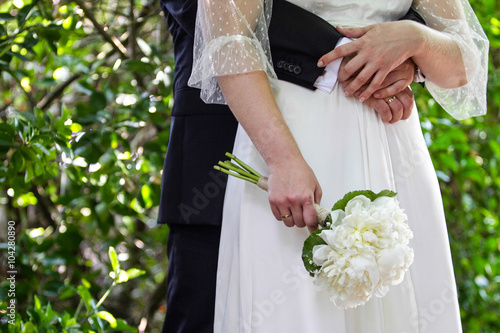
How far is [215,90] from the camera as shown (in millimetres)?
1189

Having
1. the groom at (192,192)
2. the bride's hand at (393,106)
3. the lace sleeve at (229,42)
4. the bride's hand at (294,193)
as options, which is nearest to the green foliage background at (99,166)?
the groom at (192,192)

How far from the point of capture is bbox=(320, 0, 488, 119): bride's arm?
1166 mm

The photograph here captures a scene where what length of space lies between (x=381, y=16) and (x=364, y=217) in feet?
1.69

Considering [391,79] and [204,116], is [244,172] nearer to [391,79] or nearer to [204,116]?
[204,116]

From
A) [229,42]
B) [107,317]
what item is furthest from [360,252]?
[107,317]

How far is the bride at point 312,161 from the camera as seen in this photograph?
3.57 feet

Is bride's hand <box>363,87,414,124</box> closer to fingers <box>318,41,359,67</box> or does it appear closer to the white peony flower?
fingers <box>318,41,359,67</box>

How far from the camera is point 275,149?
1082 mm

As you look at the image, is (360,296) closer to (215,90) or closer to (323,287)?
(323,287)

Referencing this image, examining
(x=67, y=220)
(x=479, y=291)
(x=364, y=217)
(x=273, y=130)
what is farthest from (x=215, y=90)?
(x=479, y=291)

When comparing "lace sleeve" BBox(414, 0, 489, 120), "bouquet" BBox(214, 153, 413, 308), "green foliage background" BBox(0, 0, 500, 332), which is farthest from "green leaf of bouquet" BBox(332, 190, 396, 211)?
"green foliage background" BBox(0, 0, 500, 332)

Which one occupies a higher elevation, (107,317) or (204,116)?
(204,116)

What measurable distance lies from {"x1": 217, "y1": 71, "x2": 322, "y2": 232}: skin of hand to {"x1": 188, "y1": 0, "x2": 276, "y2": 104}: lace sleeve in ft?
0.09

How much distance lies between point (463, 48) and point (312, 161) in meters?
0.45
